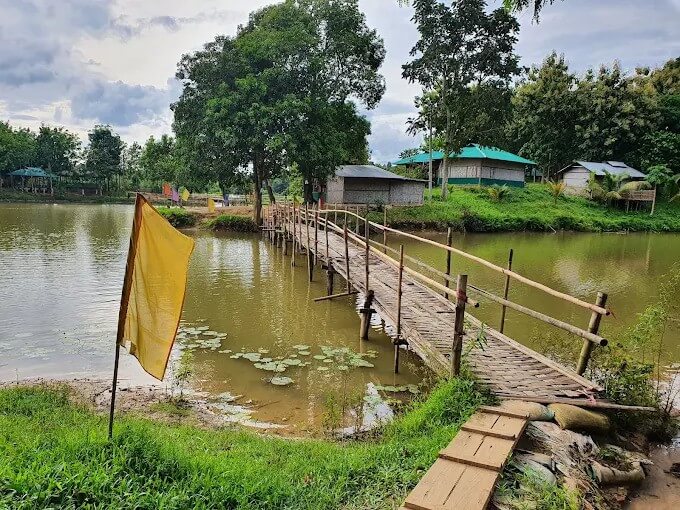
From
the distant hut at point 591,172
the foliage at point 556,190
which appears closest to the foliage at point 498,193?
the foliage at point 556,190

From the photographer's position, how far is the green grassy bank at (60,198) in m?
44.6

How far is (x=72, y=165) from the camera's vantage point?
174 ft

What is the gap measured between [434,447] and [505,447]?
0.59 metres

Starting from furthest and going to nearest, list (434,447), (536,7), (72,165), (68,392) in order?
1. (72,165)
2. (536,7)
3. (68,392)
4. (434,447)

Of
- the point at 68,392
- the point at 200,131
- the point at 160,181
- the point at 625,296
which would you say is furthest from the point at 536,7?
the point at 160,181

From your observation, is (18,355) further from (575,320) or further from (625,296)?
(625,296)

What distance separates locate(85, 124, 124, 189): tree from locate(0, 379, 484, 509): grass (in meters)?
51.7

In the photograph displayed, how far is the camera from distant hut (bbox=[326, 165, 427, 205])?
99.0ft

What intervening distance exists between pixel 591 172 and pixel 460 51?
1561 cm

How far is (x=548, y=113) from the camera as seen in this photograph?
135ft

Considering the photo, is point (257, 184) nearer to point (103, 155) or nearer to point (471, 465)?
point (471, 465)

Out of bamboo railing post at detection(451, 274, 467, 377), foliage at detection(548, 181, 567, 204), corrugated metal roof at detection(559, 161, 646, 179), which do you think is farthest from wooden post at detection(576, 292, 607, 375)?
corrugated metal roof at detection(559, 161, 646, 179)

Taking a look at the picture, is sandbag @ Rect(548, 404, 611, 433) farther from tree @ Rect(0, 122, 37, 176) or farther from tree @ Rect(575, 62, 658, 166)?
tree @ Rect(0, 122, 37, 176)

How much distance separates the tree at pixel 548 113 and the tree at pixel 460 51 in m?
13.0
